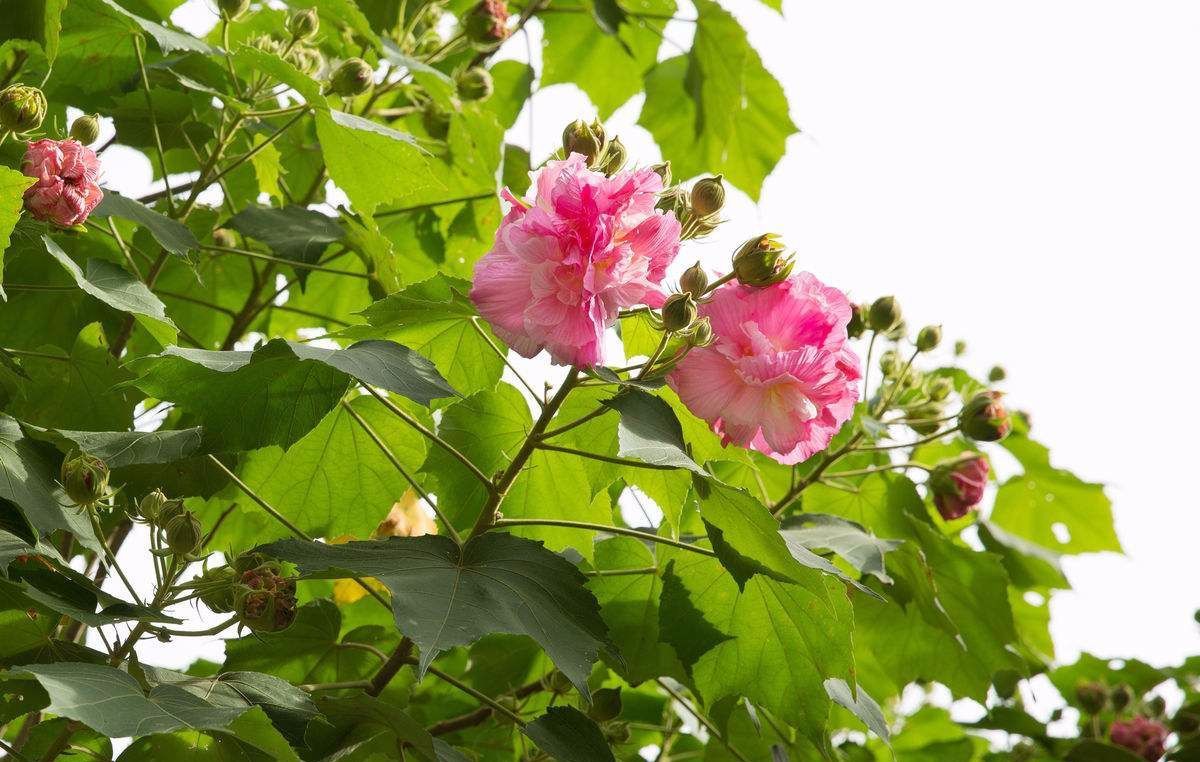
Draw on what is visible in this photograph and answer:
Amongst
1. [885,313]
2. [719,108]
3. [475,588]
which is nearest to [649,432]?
[475,588]

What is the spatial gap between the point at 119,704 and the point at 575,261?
2.10ft

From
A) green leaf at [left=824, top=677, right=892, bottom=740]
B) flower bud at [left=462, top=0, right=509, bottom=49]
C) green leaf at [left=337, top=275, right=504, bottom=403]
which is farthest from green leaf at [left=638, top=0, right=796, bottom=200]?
green leaf at [left=824, top=677, right=892, bottom=740]

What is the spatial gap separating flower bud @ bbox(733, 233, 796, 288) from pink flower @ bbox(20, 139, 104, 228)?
0.85 meters

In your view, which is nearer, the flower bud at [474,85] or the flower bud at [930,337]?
the flower bud at [930,337]

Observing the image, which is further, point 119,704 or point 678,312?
point 678,312

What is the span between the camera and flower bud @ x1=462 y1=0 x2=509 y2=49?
7.76 ft

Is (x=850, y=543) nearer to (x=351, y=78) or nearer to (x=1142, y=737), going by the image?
(x=351, y=78)

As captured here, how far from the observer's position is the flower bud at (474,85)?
2434mm

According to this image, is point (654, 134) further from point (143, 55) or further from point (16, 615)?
point (16, 615)

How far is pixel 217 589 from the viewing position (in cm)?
146

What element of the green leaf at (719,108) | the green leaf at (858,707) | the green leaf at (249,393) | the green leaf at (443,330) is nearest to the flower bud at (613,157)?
the green leaf at (443,330)

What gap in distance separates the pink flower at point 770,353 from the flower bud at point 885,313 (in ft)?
1.99

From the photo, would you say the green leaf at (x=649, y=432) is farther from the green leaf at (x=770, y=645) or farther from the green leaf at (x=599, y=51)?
the green leaf at (x=599, y=51)

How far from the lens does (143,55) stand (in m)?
2.13
